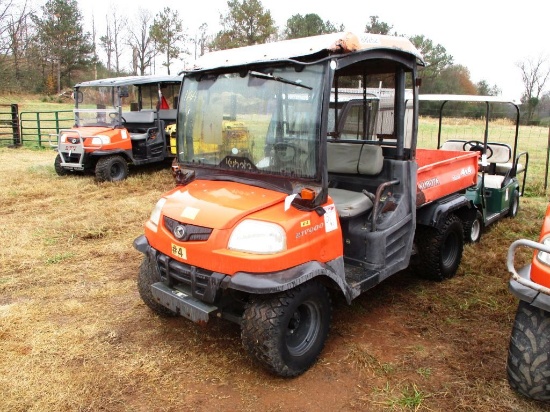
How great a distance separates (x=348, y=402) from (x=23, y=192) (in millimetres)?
7830

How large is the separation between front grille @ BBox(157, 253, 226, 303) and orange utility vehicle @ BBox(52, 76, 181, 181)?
7007mm

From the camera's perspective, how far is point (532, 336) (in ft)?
8.60

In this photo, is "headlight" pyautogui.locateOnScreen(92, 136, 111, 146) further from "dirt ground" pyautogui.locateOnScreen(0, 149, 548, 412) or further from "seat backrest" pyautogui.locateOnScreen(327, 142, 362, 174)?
"seat backrest" pyautogui.locateOnScreen(327, 142, 362, 174)

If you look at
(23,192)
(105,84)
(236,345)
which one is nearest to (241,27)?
(105,84)

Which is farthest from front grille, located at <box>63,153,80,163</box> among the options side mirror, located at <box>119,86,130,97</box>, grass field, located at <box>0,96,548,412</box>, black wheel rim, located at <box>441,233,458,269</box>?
black wheel rim, located at <box>441,233,458,269</box>

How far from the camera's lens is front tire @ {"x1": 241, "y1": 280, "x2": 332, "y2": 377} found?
278 cm

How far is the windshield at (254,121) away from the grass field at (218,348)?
1.34m

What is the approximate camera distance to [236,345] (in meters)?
3.42

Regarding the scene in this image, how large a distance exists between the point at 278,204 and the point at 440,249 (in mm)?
2145

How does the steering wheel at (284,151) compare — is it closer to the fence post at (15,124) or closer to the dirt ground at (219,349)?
the dirt ground at (219,349)

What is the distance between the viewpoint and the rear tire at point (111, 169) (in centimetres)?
952

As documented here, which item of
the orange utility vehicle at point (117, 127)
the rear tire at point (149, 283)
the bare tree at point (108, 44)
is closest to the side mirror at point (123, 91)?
the orange utility vehicle at point (117, 127)

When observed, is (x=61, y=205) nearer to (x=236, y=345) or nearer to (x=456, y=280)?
(x=236, y=345)

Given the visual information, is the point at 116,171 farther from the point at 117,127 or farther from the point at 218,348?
the point at 218,348
